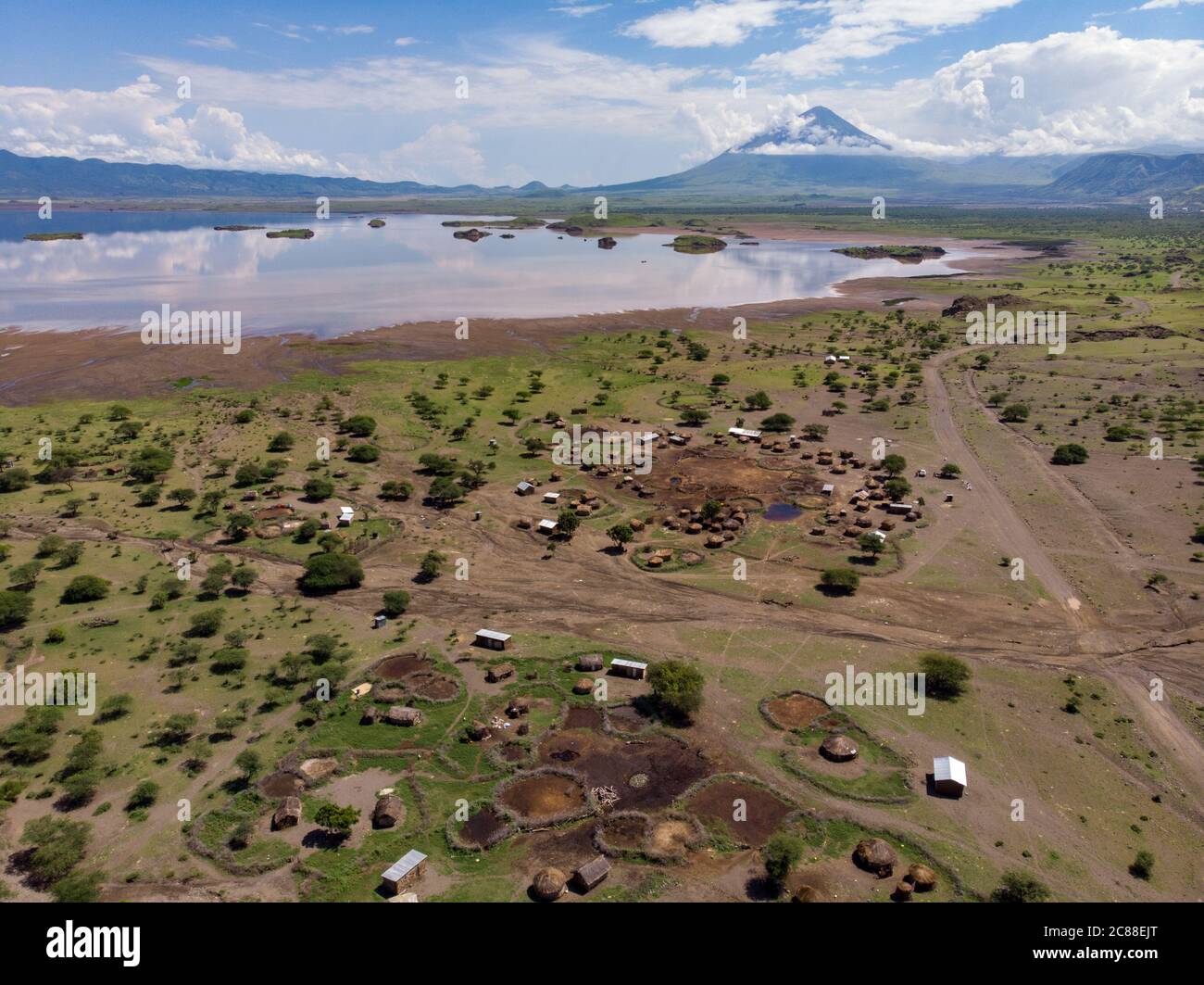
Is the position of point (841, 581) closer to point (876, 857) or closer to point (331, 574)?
point (876, 857)

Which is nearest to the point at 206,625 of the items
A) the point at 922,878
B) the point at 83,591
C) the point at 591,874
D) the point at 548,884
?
the point at 83,591

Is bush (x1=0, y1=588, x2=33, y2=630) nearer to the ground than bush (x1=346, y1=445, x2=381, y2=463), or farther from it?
nearer to the ground

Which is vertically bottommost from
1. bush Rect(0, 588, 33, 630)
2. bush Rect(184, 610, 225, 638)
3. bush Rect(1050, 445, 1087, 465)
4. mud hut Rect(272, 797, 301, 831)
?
mud hut Rect(272, 797, 301, 831)

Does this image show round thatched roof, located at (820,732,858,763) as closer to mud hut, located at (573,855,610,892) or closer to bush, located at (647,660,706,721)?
bush, located at (647,660,706,721)

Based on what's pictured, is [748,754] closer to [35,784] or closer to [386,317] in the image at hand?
[35,784]

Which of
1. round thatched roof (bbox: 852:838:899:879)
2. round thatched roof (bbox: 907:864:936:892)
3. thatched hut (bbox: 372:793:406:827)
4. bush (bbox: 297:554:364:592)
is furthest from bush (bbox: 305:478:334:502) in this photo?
round thatched roof (bbox: 907:864:936:892)

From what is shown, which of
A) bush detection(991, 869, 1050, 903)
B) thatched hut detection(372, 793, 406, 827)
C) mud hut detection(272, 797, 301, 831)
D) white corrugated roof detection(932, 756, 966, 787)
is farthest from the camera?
white corrugated roof detection(932, 756, 966, 787)
